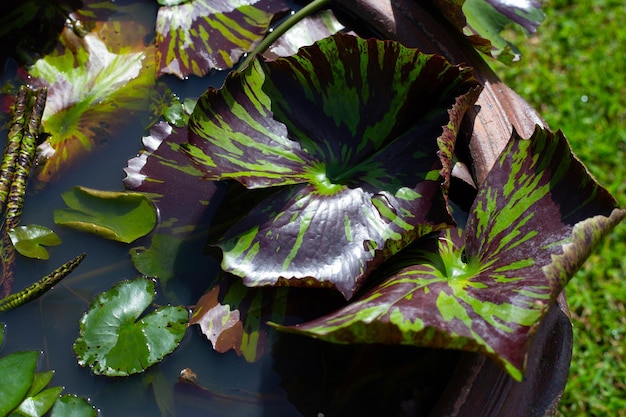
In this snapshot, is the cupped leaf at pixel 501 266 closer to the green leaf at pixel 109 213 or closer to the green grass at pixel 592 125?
the green leaf at pixel 109 213

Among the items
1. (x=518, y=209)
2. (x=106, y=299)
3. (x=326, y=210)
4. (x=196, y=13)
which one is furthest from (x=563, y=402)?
(x=196, y=13)

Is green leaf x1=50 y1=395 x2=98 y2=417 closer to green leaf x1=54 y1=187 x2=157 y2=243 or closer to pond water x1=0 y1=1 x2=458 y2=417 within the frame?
pond water x1=0 y1=1 x2=458 y2=417

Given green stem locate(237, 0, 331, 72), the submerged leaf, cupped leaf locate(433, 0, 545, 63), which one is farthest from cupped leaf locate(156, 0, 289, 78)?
cupped leaf locate(433, 0, 545, 63)

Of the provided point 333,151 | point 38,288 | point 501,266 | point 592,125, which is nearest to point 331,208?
point 333,151

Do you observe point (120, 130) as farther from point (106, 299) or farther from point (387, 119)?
point (387, 119)

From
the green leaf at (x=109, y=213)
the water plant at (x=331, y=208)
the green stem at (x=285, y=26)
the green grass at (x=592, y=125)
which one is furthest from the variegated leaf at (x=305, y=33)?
the green grass at (x=592, y=125)
